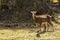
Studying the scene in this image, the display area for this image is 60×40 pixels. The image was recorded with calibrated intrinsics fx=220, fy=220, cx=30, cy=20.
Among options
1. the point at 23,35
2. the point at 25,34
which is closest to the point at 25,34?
the point at 25,34

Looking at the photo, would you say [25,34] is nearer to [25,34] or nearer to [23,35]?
[25,34]

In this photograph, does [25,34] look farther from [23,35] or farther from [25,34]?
[23,35]

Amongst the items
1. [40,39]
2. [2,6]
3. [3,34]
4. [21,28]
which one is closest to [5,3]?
[2,6]

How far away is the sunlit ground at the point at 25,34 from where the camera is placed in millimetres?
9836

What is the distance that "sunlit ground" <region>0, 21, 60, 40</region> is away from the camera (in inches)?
387

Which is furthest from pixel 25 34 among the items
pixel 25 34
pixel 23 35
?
pixel 23 35

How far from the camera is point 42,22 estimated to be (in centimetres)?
1061

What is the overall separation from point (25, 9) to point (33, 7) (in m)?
0.55

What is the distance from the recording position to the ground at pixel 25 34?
9.84m

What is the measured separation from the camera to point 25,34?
10.5m

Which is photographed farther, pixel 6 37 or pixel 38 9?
pixel 38 9

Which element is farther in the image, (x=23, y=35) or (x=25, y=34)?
(x=25, y=34)

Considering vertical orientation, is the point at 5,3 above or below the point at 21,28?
above

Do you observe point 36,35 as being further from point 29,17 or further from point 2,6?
point 2,6
